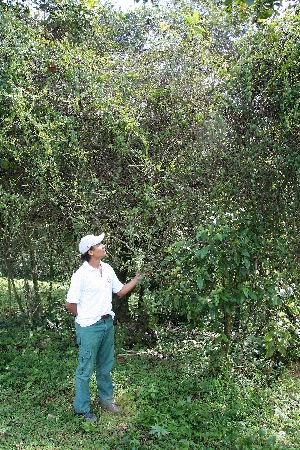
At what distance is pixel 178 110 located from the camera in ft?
14.8

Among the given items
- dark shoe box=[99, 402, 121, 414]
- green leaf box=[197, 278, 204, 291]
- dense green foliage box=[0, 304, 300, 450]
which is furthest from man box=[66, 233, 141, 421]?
green leaf box=[197, 278, 204, 291]

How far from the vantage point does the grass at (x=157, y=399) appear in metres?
3.67

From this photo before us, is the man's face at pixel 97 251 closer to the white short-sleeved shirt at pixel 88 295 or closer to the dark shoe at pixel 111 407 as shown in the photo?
the white short-sleeved shirt at pixel 88 295

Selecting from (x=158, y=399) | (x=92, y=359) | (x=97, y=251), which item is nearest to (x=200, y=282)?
(x=97, y=251)

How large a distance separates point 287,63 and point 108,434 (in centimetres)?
334

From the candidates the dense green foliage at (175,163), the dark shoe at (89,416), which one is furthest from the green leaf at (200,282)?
the dark shoe at (89,416)

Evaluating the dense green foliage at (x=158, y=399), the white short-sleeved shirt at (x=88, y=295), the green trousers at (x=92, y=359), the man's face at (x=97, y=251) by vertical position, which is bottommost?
the dense green foliage at (x=158, y=399)

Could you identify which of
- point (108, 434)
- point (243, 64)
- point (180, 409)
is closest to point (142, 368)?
point (180, 409)

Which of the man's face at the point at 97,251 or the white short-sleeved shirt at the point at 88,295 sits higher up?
the man's face at the point at 97,251

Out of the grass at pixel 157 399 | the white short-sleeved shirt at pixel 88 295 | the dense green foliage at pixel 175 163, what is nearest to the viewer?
the grass at pixel 157 399

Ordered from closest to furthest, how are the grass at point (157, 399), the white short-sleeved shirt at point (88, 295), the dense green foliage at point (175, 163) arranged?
the grass at point (157, 399) < the white short-sleeved shirt at point (88, 295) < the dense green foliage at point (175, 163)

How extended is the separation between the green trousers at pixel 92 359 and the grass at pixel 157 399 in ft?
0.52

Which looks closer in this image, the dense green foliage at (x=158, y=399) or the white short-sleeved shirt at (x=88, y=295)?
the dense green foliage at (x=158, y=399)

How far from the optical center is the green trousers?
3797 millimetres
